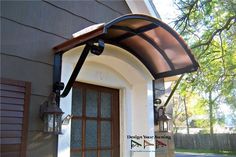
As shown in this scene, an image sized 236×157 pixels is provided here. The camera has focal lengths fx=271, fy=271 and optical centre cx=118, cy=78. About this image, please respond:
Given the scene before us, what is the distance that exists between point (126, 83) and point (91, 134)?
31.4 inches

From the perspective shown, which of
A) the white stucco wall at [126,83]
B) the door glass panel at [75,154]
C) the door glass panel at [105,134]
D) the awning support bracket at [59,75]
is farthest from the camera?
the door glass panel at [105,134]

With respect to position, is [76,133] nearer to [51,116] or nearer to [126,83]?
[51,116]

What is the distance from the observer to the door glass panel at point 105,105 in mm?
3205

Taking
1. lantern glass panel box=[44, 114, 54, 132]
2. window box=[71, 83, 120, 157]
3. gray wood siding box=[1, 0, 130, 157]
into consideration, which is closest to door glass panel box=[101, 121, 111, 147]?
window box=[71, 83, 120, 157]

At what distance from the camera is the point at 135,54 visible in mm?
3174

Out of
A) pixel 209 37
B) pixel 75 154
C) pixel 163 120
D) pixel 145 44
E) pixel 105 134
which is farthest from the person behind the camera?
pixel 209 37

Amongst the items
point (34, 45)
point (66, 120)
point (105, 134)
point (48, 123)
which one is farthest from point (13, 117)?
point (105, 134)

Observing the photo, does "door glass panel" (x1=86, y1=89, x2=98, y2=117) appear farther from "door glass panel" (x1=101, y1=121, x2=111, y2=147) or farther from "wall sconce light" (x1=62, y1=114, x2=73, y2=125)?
"wall sconce light" (x1=62, y1=114, x2=73, y2=125)

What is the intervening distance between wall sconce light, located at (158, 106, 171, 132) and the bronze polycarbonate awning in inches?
16.9

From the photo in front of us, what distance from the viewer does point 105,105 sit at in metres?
3.24

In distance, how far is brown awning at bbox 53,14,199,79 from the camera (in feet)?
8.29

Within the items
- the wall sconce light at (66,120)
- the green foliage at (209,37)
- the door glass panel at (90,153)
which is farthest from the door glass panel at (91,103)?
the green foliage at (209,37)

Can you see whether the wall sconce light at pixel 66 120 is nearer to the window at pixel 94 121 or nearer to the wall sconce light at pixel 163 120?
the window at pixel 94 121

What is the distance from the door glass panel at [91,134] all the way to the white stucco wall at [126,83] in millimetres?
396
